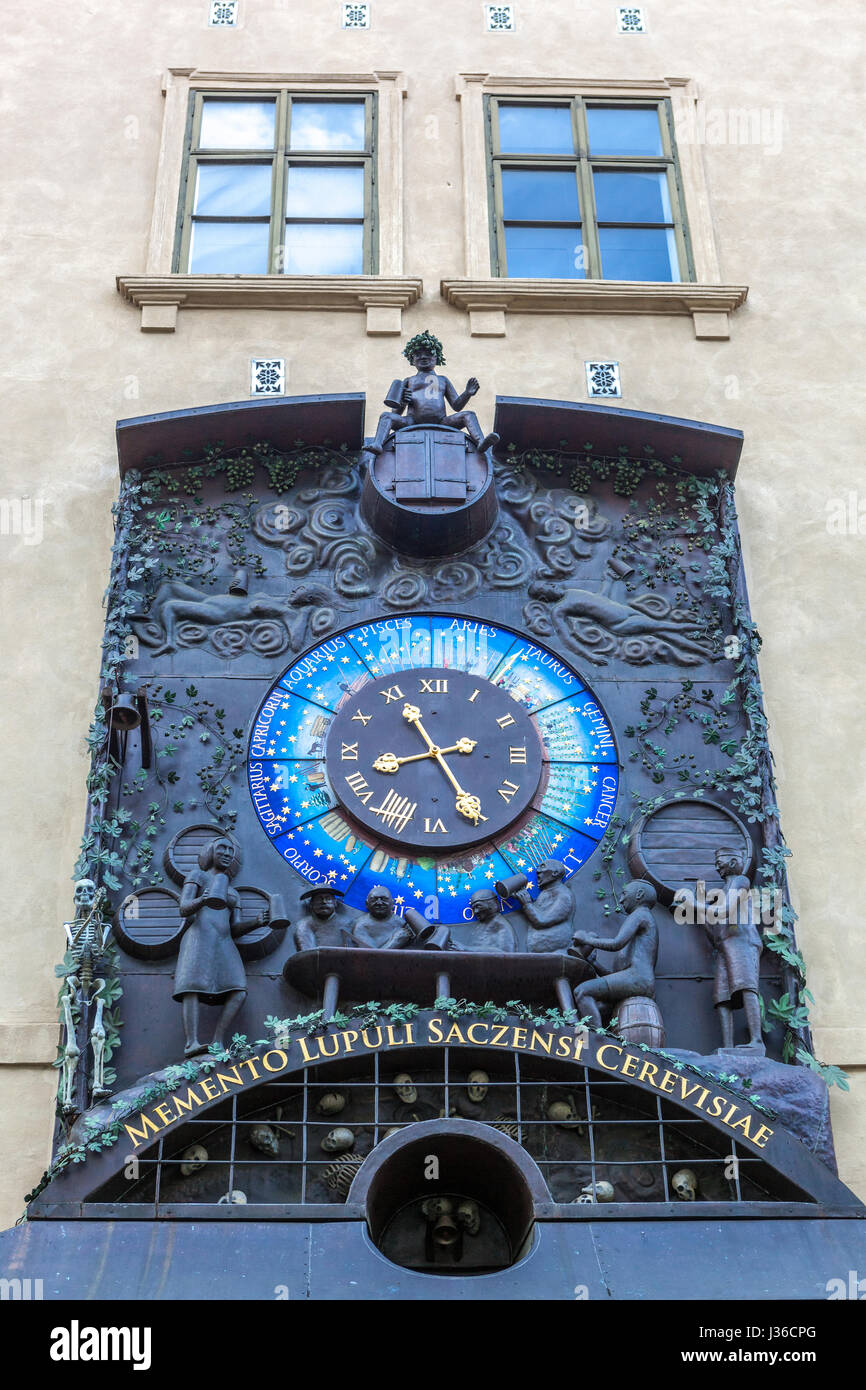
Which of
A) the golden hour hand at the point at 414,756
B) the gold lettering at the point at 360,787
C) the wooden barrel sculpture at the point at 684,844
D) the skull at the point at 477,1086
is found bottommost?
the skull at the point at 477,1086

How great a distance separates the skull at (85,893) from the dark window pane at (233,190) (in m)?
6.64

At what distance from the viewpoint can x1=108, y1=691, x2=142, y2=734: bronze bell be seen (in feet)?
38.2

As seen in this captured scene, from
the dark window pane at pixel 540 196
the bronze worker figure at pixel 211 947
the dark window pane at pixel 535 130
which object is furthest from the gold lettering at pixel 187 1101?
the dark window pane at pixel 535 130

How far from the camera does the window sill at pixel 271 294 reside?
1456 centimetres

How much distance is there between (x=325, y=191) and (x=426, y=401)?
324cm

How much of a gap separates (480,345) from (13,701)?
476 centimetres

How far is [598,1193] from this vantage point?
9.98 m

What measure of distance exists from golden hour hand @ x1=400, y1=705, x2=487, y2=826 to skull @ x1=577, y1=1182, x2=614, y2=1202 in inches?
102

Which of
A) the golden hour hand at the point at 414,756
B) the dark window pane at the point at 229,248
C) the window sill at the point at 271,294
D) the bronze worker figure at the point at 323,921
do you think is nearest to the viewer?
the bronze worker figure at the point at 323,921

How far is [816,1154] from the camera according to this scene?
1016 centimetres

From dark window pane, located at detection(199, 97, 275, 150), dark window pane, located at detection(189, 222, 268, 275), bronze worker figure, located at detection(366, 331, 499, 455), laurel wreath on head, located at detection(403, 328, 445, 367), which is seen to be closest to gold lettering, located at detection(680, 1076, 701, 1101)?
bronze worker figure, located at detection(366, 331, 499, 455)

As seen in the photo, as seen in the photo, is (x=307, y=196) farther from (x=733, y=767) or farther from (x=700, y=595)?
(x=733, y=767)

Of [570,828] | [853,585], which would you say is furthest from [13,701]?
[853,585]

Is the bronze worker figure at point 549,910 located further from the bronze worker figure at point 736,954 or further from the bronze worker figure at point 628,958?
the bronze worker figure at point 736,954
